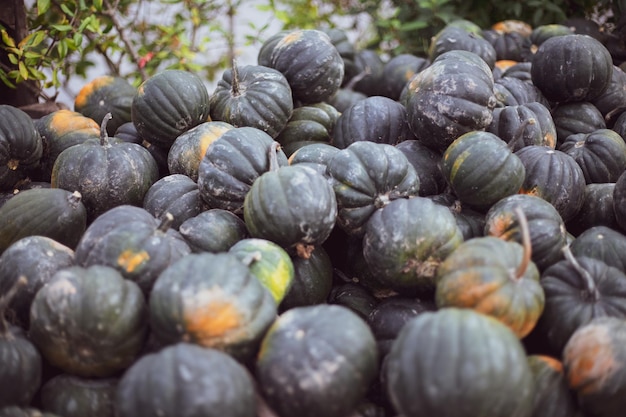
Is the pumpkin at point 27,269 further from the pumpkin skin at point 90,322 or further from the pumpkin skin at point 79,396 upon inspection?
the pumpkin skin at point 79,396

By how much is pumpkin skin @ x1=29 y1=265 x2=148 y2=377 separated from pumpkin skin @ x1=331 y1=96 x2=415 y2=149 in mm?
1821

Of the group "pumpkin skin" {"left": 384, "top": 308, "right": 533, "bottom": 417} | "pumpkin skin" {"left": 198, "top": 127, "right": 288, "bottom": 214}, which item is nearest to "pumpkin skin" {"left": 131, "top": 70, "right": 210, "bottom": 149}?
"pumpkin skin" {"left": 198, "top": 127, "right": 288, "bottom": 214}

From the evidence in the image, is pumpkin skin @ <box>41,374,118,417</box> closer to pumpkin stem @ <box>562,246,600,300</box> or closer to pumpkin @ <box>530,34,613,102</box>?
pumpkin stem @ <box>562,246,600,300</box>

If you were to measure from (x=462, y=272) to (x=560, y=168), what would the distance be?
1212 millimetres

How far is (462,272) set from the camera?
2246 mm

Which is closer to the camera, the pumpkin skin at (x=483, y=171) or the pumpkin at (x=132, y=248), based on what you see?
the pumpkin at (x=132, y=248)

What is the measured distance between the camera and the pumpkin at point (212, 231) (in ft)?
9.16

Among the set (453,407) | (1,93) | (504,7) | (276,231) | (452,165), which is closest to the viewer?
(453,407)

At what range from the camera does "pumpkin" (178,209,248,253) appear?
9.16 ft

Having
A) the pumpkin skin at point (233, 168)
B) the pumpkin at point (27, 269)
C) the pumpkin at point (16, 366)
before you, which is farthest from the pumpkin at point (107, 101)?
the pumpkin at point (16, 366)

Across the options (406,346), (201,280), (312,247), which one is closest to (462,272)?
(406,346)

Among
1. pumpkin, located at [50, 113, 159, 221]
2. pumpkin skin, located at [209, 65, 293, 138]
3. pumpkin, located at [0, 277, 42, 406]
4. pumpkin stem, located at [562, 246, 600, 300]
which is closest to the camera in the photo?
pumpkin, located at [0, 277, 42, 406]

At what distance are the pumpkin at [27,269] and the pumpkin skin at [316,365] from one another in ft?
3.42

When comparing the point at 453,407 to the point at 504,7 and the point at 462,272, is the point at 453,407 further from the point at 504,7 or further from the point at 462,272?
the point at 504,7
